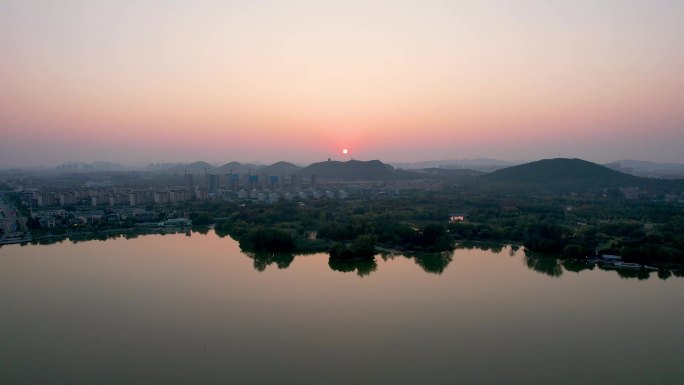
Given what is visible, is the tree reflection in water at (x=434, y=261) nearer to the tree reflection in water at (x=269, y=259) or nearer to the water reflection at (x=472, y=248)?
the water reflection at (x=472, y=248)

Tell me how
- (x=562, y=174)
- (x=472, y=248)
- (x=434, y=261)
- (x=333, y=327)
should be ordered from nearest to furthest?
(x=333, y=327) → (x=434, y=261) → (x=472, y=248) → (x=562, y=174)

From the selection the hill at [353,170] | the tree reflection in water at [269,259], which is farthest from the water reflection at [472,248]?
the hill at [353,170]

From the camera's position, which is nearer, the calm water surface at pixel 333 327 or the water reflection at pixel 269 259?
the calm water surface at pixel 333 327

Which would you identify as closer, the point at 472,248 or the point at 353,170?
the point at 472,248

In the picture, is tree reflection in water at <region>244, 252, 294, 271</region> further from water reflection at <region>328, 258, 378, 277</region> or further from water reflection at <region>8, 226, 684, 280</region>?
water reflection at <region>328, 258, 378, 277</region>

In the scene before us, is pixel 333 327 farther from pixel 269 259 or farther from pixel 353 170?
pixel 353 170

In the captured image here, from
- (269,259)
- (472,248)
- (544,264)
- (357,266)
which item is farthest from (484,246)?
(269,259)

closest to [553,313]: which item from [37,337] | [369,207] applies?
[37,337]
